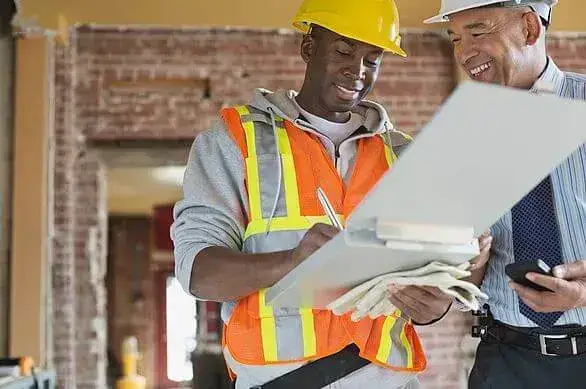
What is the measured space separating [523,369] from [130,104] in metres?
3.51

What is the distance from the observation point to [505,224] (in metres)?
1.90

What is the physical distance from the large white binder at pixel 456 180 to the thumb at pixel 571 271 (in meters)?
0.33

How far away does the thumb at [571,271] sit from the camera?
5.15 feet

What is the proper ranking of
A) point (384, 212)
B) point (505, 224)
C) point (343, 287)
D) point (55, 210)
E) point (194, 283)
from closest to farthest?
1. point (384, 212)
2. point (343, 287)
3. point (194, 283)
4. point (505, 224)
5. point (55, 210)

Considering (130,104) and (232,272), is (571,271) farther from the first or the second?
(130,104)

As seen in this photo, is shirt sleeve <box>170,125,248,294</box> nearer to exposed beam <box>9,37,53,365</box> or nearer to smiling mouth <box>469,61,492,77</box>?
smiling mouth <box>469,61,492,77</box>

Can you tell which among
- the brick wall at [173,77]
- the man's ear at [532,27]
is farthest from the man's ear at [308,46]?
the brick wall at [173,77]

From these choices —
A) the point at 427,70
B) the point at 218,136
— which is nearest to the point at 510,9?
the point at 218,136

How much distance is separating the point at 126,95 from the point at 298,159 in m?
3.36

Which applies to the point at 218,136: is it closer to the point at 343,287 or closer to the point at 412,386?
the point at 343,287

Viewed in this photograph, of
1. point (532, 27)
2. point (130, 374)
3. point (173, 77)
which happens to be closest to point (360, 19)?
point (532, 27)

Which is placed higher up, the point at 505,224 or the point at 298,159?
the point at 298,159

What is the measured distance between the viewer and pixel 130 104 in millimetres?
4922

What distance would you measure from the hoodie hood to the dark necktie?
362 mm
